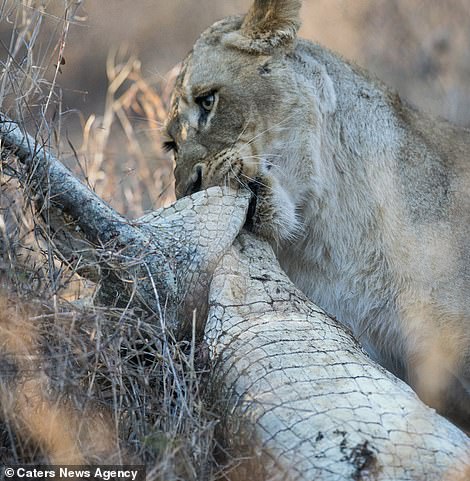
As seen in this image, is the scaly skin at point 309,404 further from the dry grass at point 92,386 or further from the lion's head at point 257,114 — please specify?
→ the lion's head at point 257,114

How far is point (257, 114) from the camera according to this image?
9.87 feet

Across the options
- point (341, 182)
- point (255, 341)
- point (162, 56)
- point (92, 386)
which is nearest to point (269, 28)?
point (341, 182)

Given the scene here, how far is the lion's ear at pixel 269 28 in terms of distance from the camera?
3.13 meters

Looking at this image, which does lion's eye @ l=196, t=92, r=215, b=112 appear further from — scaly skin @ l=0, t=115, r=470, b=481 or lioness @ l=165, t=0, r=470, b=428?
scaly skin @ l=0, t=115, r=470, b=481

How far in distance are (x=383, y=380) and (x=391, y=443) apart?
0.79ft

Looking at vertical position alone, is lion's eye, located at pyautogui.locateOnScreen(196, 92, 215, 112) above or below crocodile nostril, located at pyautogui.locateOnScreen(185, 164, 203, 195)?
above

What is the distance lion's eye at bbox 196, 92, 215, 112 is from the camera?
3.09 meters

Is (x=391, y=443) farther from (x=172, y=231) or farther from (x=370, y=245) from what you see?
(x=370, y=245)

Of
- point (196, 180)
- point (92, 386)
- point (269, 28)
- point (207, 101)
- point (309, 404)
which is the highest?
point (269, 28)

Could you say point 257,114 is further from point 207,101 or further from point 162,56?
point 162,56

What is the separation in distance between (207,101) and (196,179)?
267mm

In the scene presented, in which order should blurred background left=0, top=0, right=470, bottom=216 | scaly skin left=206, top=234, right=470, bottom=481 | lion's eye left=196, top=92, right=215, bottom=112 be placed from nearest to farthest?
scaly skin left=206, top=234, right=470, bottom=481 < lion's eye left=196, top=92, right=215, bottom=112 < blurred background left=0, top=0, right=470, bottom=216

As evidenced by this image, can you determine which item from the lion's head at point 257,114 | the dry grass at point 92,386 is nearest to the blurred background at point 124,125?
the dry grass at point 92,386

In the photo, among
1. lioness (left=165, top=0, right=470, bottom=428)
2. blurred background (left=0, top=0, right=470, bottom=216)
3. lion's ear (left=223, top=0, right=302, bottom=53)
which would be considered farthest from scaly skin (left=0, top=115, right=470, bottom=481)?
blurred background (left=0, top=0, right=470, bottom=216)
